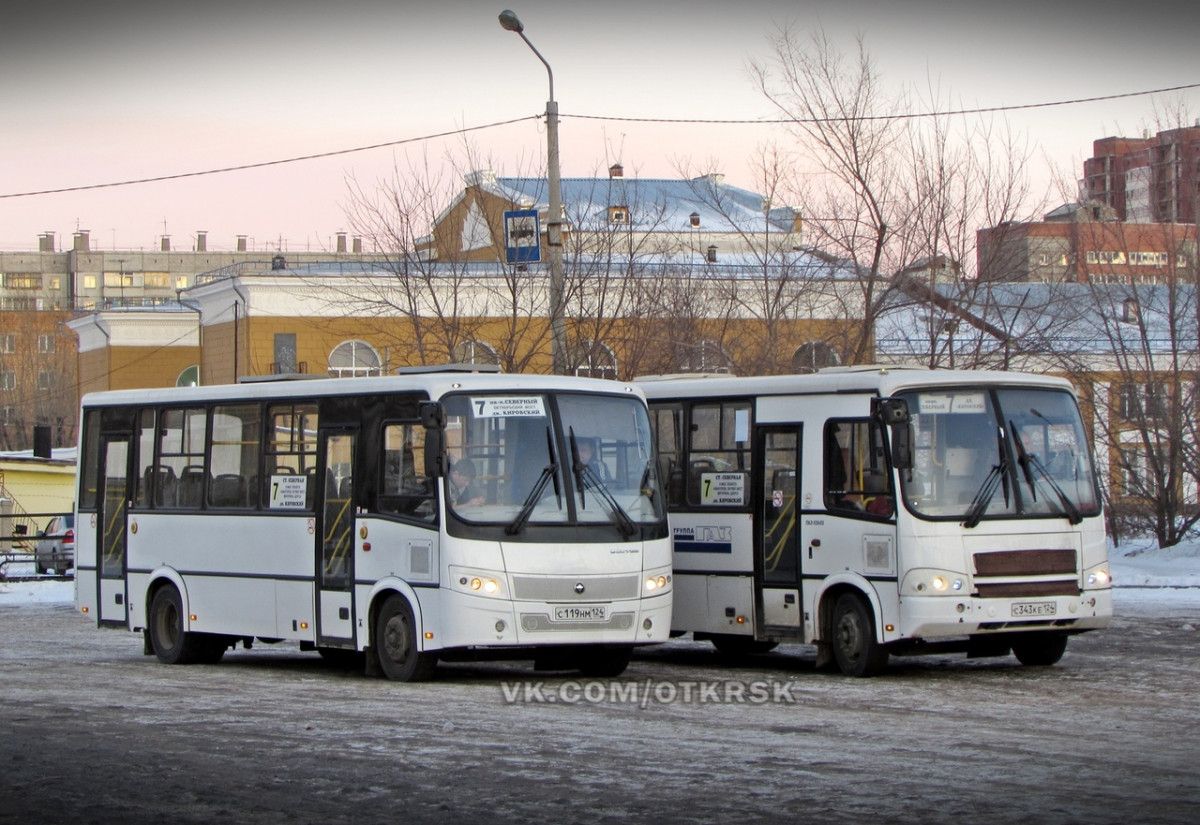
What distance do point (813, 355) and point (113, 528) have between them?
56.8ft

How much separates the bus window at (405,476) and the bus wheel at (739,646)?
4.01m

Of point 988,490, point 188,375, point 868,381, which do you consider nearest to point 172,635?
point 868,381

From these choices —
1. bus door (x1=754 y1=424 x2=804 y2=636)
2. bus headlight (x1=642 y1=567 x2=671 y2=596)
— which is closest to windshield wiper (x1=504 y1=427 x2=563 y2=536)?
bus headlight (x1=642 y1=567 x2=671 y2=596)

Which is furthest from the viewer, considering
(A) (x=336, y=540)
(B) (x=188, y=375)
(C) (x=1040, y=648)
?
(B) (x=188, y=375)

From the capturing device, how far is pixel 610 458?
16.9 meters

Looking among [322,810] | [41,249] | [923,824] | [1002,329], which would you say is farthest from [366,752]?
[41,249]

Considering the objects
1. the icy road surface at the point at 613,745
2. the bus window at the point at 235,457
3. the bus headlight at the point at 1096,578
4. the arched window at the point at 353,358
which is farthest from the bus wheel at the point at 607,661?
the arched window at the point at 353,358

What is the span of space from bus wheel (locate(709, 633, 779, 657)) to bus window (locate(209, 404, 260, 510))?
482 cm

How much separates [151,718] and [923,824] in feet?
22.6

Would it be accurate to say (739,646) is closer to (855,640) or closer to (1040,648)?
(855,640)

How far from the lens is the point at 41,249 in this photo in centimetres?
17162

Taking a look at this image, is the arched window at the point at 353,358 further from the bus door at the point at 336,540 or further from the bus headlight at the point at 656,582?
the bus headlight at the point at 656,582

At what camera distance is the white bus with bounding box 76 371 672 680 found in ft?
53.3

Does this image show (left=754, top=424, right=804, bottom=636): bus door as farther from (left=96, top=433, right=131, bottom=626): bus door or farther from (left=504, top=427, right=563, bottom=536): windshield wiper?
(left=96, top=433, right=131, bottom=626): bus door
